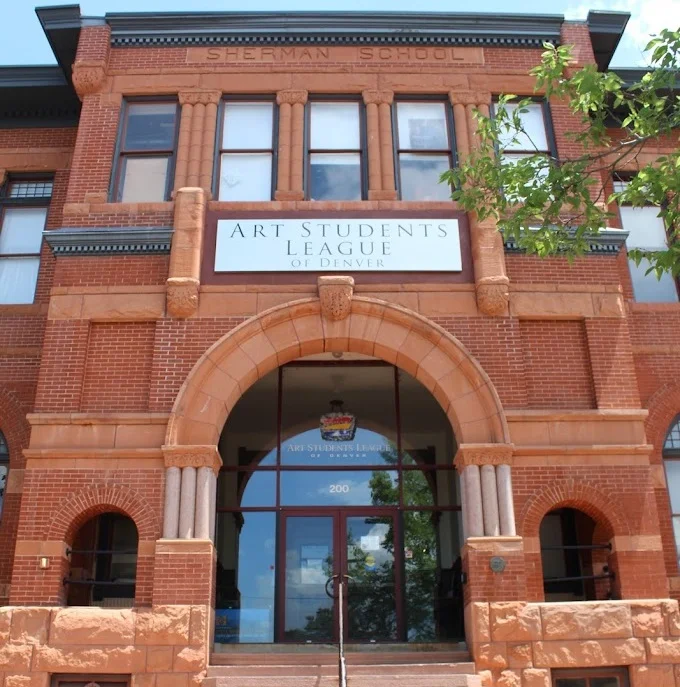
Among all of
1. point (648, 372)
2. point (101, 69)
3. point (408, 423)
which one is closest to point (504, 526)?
point (408, 423)

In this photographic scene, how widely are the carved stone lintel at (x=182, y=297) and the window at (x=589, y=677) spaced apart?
284 inches

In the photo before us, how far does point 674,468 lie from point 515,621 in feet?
14.0

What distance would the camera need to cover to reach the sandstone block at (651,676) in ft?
34.4

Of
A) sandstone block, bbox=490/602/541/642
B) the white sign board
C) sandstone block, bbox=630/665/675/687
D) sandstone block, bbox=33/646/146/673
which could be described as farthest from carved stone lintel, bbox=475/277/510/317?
sandstone block, bbox=33/646/146/673

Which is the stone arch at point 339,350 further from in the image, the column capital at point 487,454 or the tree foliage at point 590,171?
the tree foliage at point 590,171

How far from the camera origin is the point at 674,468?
13234mm

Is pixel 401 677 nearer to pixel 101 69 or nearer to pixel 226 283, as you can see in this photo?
pixel 226 283

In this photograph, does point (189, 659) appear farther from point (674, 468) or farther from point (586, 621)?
point (674, 468)

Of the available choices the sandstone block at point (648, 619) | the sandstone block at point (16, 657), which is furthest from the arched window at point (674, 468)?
the sandstone block at point (16, 657)

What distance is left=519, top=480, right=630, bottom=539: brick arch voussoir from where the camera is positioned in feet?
37.6

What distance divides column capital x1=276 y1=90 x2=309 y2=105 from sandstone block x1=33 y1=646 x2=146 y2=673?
9.27 meters

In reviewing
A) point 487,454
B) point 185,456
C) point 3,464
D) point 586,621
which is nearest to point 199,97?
point 185,456

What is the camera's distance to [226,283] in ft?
42.2

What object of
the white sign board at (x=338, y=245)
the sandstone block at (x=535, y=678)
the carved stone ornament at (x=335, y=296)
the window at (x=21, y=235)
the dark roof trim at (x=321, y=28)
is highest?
the dark roof trim at (x=321, y=28)
